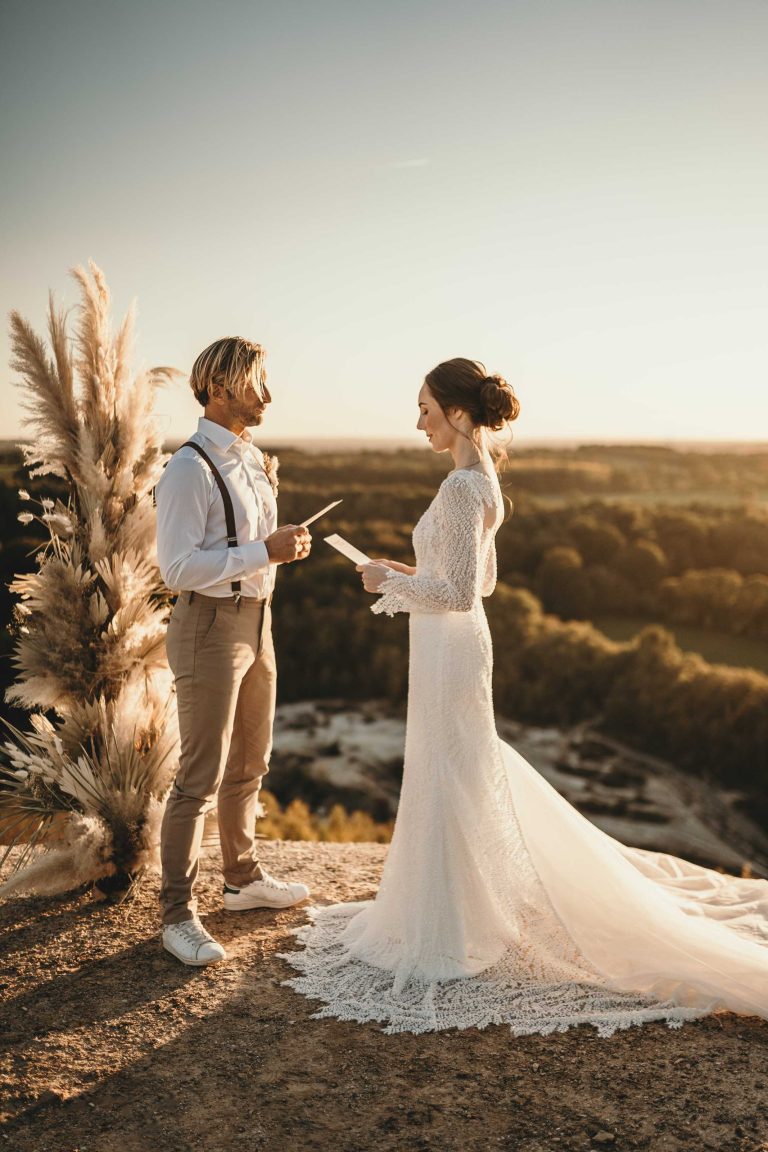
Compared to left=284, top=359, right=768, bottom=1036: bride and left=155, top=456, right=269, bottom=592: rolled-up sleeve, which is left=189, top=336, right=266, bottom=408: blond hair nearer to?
left=155, top=456, right=269, bottom=592: rolled-up sleeve

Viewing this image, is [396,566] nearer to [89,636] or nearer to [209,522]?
[209,522]

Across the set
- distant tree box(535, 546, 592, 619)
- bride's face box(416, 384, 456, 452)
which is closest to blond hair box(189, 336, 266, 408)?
bride's face box(416, 384, 456, 452)

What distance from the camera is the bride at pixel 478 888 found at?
321 cm

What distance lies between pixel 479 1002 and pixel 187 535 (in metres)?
1.98

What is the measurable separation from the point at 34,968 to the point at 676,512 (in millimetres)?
22398

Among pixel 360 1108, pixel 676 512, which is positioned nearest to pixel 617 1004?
pixel 360 1108

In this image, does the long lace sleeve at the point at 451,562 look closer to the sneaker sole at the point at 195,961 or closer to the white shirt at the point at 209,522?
the white shirt at the point at 209,522

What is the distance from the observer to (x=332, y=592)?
22.0 metres

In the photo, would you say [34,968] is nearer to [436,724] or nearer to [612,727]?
[436,724]

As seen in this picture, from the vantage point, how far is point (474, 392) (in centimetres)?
336

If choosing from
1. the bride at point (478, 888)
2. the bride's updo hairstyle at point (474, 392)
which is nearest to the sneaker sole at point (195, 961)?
the bride at point (478, 888)

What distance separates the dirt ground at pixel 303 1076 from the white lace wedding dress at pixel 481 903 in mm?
125

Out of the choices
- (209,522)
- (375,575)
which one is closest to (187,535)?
(209,522)

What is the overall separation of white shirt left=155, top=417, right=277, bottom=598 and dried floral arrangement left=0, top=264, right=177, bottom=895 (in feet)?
3.03
